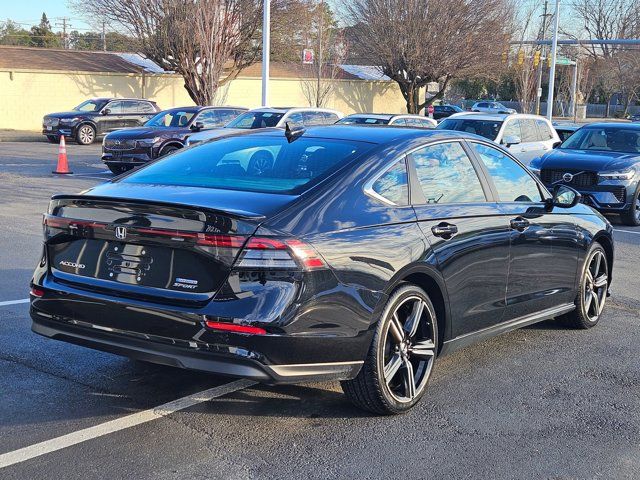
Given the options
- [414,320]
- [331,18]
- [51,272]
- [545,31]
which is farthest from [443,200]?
[545,31]

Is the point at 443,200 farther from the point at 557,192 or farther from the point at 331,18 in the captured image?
the point at 331,18

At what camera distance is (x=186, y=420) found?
4609 mm

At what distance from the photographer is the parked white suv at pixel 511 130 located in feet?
55.2

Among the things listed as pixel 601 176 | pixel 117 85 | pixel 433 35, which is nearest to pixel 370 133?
pixel 601 176

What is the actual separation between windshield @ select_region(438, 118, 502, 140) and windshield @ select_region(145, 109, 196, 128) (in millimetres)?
6341

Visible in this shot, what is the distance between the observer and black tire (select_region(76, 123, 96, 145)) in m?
30.1

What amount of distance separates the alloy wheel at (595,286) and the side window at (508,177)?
3.53 ft

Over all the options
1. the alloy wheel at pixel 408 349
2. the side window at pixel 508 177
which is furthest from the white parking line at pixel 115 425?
the side window at pixel 508 177

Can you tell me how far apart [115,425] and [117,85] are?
1500 inches

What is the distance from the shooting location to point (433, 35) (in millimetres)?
39406

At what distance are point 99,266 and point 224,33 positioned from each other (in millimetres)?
33905

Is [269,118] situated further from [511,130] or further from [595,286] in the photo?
[595,286]

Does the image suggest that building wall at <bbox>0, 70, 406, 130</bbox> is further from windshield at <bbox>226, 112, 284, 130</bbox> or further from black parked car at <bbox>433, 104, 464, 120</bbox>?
windshield at <bbox>226, 112, 284, 130</bbox>

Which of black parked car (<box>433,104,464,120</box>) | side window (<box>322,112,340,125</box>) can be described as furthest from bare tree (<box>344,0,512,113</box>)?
side window (<box>322,112,340,125</box>)
